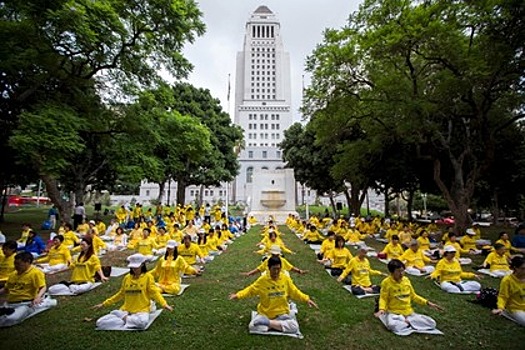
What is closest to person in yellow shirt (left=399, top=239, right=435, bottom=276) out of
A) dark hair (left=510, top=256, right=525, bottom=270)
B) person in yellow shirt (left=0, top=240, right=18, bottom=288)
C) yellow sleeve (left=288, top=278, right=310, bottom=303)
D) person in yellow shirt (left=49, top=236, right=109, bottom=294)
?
dark hair (left=510, top=256, right=525, bottom=270)

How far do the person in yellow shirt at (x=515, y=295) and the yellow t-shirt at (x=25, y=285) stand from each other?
22.8 feet

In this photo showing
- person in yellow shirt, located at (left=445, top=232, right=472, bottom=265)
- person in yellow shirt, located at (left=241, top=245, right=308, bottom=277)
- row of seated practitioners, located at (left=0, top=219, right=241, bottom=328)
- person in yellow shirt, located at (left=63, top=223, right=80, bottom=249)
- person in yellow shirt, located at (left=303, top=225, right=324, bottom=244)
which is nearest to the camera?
row of seated practitioners, located at (left=0, top=219, right=241, bottom=328)

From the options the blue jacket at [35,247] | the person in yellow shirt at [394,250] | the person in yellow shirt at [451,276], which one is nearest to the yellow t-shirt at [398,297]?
the person in yellow shirt at [451,276]

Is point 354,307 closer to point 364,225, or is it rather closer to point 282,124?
point 364,225

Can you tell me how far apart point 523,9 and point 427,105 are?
368 cm

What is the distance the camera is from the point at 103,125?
1470 centimetres

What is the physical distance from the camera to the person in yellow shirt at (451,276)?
21.3 ft

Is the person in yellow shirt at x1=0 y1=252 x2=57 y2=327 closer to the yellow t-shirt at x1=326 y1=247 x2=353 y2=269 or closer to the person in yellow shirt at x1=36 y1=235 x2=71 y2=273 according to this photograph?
the person in yellow shirt at x1=36 y1=235 x2=71 y2=273

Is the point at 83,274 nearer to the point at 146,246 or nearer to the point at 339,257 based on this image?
the point at 146,246

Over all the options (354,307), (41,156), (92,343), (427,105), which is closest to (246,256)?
(354,307)

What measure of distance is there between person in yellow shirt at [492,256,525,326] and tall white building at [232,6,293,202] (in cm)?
6203

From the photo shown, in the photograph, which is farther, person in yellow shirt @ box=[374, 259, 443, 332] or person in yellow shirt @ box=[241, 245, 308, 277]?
person in yellow shirt @ box=[241, 245, 308, 277]

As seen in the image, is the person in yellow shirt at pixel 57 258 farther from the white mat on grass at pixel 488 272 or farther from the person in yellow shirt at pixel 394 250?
the white mat on grass at pixel 488 272

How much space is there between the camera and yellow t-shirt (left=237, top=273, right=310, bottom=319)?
452cm
